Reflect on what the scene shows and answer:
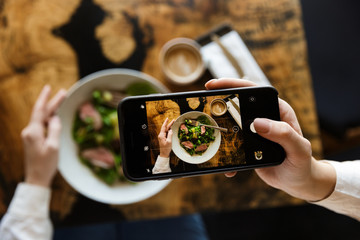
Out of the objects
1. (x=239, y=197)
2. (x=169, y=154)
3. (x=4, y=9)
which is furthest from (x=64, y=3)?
(x=239, y=197)

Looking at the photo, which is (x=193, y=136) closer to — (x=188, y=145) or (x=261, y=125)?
(x=188, y=145)

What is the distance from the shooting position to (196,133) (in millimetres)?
687

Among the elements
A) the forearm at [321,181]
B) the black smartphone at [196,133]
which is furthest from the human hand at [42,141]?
the forearm at [321,181]

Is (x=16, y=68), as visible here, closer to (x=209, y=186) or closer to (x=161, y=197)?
(x=161, y=197)

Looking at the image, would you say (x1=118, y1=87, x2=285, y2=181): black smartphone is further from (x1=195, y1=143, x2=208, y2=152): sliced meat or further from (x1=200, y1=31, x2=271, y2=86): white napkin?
(x1=200, y1=31, x2=271, y2=86): white napkin

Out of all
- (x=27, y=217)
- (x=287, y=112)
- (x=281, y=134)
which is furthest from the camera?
(x=27, y=217)

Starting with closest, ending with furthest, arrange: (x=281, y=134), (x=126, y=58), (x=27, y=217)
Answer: (x=281, y=134) → (x=27, y=217) → (x=126, y=58)

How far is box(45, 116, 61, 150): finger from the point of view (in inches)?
35.0

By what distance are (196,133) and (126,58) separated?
0.44 m

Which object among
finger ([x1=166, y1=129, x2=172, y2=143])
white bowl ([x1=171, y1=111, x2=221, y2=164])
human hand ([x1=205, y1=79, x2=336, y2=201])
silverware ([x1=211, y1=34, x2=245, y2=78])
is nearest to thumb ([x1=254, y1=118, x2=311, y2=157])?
human hand ([x1=205, y1=79, x2=336, y2=201])

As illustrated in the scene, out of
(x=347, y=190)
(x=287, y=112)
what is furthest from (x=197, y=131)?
(x=347, y=190)

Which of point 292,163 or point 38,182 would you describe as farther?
point 38,182

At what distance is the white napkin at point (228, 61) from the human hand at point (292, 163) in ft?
0.66

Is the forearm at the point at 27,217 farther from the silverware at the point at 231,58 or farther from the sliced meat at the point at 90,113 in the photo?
the silverware at the point at 231,58
